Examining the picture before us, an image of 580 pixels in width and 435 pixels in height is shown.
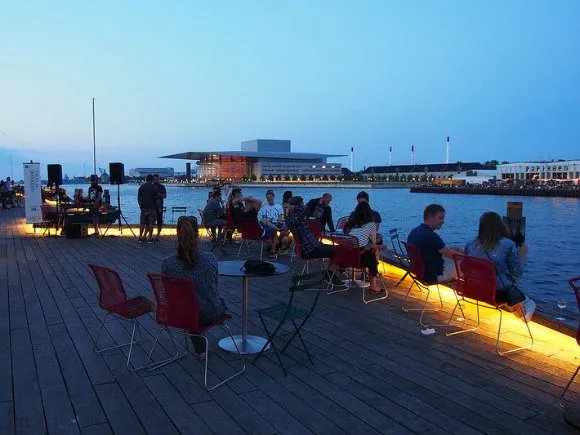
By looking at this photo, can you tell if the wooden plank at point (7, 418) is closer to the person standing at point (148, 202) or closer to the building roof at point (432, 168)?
the person standing at point (148, 202)

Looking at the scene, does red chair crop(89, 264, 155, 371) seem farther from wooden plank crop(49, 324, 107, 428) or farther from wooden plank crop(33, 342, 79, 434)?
wooden plank crop(33, 342, 79, 434)

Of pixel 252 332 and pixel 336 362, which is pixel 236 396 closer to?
pixel 336 362

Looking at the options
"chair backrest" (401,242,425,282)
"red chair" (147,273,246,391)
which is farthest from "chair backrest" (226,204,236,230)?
"red chair" (147,273,246,391)

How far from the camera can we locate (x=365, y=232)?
6.29 m

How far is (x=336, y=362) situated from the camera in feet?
13.9

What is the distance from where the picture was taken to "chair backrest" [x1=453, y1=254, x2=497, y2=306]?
14.4 ft

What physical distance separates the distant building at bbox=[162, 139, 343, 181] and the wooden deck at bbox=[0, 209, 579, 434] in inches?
5084

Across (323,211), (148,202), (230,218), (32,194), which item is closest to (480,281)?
(323,211)

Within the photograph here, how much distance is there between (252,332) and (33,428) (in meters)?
2.31

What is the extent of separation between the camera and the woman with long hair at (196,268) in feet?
12.6

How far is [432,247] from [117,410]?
3514mm

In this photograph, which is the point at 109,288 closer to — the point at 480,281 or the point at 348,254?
the point at 348,254

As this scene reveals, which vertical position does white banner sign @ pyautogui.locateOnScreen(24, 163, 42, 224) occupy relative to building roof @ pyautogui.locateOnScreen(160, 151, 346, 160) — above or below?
below

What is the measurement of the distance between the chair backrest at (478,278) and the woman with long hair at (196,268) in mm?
2203
